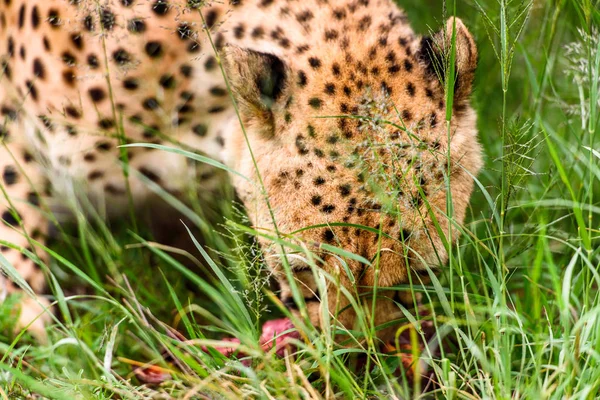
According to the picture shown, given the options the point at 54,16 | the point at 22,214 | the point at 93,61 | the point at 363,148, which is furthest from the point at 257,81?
the point at 22,214

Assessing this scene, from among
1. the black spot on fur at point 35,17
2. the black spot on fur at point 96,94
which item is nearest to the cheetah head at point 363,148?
the black spot on fur at point 96,94

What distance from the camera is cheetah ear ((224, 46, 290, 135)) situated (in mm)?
2295

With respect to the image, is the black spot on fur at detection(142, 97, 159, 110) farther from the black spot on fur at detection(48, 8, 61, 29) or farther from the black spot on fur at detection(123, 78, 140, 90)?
the black spot on fur at detection(48, 8, 61, 29)

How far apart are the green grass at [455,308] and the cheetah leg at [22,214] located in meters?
0.20

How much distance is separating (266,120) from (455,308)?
0.82 metres

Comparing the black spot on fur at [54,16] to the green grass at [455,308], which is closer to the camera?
the green grass at [455,308]

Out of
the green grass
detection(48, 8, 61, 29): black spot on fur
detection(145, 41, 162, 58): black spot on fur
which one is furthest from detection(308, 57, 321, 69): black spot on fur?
detection(48, 8, 61, 29): black spot on fur

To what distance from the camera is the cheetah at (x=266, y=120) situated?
2156 mm

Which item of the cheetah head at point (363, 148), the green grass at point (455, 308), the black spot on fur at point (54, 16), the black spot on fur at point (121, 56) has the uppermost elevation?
the black spot on fur at point (54, 16)

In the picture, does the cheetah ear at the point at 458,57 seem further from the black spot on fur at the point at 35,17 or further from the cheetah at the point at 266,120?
the black spot on fur at the point at 35,17

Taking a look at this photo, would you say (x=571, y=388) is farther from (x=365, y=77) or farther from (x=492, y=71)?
(x=492, y=71)

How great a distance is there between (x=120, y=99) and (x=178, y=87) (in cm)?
22

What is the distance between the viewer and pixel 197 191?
3.15 m

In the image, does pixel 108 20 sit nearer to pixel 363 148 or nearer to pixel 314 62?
pixel 314 62
